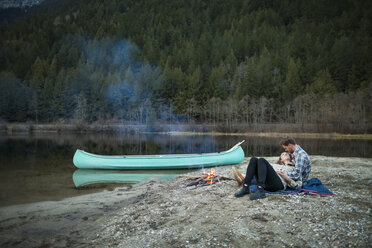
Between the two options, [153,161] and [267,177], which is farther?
[153,161]

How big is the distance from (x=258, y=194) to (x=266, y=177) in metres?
Result: 0.52

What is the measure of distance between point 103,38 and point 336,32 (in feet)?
393

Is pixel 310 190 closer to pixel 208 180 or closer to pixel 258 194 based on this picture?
pixel 258 194

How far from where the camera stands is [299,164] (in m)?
7.03

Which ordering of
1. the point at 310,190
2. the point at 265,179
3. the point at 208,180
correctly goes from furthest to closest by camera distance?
the point at 208,180
the point at 310,190
the point at 265,179

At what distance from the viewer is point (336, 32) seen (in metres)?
125

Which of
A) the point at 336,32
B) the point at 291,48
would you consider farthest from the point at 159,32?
the point at 336,32

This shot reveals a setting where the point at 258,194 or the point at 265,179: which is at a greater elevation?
the point at 265,179

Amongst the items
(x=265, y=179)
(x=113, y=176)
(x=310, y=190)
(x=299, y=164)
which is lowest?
(x=113, y=176)

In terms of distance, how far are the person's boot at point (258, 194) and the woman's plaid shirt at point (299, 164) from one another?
0.98m

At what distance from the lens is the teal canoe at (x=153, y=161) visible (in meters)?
16.2

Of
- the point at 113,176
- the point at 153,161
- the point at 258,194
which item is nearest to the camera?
the point at 258,194

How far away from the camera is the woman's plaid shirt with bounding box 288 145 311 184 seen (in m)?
6.96

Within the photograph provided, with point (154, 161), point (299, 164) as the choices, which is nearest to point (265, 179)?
point (299, 164)
